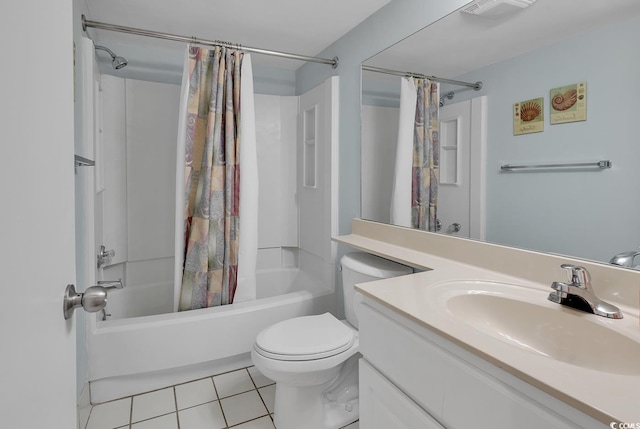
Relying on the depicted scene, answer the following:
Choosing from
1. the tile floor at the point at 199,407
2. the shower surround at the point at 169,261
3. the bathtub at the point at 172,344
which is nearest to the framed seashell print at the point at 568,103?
the shower surround at the point at 169,261

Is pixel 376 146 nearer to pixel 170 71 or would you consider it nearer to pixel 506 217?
pixel 506 217

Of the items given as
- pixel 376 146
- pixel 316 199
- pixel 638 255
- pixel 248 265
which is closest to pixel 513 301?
pixel 638 255

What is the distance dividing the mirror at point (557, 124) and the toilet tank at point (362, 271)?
0.46 metres

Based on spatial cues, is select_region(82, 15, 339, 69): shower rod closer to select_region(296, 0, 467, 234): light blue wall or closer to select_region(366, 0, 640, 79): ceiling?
select_region(296, 0, 467, 234): light blue wall

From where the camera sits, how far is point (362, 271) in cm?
167

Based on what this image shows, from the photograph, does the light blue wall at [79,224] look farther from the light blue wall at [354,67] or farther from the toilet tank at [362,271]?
the light blue wall at [354,67]

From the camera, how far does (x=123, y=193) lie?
96.7 inches

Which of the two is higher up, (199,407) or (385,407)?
(385,407)

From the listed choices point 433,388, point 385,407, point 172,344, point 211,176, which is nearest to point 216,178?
point 211,176

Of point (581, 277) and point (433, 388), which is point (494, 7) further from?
point (433, 388)

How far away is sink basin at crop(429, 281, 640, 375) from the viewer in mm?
772

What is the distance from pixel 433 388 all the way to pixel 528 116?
967 millimetres

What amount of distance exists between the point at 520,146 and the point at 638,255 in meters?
0.48

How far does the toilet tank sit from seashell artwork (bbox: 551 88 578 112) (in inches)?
35.0
